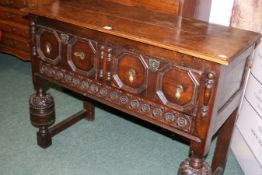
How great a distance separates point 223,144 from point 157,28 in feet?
2.45

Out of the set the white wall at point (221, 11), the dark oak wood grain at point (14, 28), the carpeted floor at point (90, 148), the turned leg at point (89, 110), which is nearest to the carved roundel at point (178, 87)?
the carpeted floor at point (90, 148)

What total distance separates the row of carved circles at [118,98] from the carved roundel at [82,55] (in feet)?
0.18

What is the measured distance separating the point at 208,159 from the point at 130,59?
3.42 ft

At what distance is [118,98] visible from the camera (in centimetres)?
156

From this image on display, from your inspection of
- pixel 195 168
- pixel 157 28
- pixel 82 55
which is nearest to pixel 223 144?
pixel 195 168

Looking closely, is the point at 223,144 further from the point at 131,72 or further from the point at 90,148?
the point at 90,148

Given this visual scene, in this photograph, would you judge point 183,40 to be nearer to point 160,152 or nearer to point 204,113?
point 204,113

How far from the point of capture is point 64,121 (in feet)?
7.49

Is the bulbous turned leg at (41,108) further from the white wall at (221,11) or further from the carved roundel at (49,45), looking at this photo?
the white wall at (221,11)

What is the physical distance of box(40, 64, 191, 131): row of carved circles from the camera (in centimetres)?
140

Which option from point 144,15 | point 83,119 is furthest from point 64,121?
point 144,15

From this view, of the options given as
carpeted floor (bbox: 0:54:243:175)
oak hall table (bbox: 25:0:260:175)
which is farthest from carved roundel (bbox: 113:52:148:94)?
carpeted floor (bbox: 0:54:243:175)

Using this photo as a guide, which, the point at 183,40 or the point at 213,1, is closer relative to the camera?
the point at 183,40

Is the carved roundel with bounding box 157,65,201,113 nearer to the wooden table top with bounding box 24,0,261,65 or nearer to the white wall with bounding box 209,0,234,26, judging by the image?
the wooden table top with bounding box 24,0,261,65
